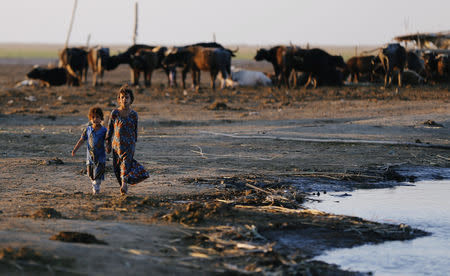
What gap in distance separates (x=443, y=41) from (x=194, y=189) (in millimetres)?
22102

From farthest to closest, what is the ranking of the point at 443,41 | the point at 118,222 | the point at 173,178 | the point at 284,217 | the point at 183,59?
the point at 443,41 < the point at 183,59 < the point at 173,178 < the point at 284,217 < the point at 118,222

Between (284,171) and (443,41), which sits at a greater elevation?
(443,41)

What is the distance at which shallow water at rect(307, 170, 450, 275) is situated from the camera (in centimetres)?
581

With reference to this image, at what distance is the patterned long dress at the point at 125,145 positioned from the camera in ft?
25.2

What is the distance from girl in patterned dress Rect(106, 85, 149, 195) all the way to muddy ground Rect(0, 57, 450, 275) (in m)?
0.24

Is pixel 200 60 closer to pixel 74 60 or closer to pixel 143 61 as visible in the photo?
pixel 143 61

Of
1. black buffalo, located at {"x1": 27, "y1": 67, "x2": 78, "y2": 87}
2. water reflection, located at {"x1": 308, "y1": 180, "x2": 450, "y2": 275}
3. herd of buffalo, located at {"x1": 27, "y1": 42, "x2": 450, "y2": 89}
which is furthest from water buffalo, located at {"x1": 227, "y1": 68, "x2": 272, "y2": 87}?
water reflection, located at {"x1": 308, "y1": 180, "x2": 450, "y2": 275}

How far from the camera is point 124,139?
770 cm

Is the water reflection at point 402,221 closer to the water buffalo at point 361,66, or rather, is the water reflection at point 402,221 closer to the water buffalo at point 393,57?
the water buffalo at point 393,57

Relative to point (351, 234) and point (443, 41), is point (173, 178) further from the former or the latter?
point (443, 41)

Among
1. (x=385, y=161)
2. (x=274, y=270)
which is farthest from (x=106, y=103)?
(x=274, y=270)

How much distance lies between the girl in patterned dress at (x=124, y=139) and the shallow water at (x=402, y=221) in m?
1.94

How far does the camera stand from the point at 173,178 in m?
8.97

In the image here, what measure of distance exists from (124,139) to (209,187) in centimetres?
126
